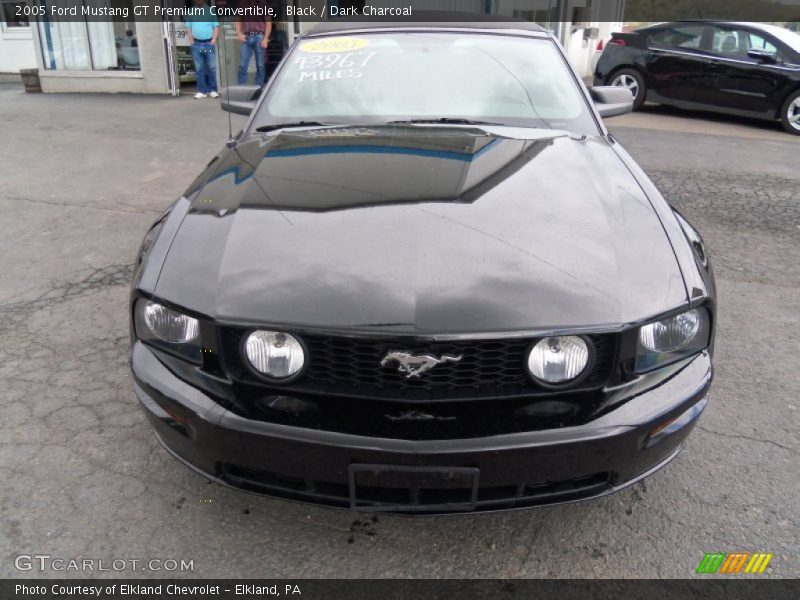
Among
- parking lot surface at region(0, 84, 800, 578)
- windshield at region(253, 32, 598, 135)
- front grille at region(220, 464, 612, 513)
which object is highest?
windshield at region(253, 32, 598, 135)

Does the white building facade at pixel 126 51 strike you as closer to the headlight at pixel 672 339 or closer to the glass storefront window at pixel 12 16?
the glass storefront window at pixel 12 16

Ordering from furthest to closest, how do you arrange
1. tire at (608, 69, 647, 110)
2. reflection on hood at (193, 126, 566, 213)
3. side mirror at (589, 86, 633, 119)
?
tire at (608, 69, 647, 110) → side mirror at (589, 86, 633, 119) → reflection on hood at (193, 126, 566, 213)

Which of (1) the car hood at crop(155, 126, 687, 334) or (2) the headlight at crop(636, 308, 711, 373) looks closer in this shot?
(1) the car hood at crop(155, 126, 687, 334)

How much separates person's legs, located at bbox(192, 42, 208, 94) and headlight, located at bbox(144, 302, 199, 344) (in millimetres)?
10041

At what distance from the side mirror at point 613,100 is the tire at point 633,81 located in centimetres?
737

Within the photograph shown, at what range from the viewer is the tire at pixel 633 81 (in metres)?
10.7

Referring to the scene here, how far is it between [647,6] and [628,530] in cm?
2707

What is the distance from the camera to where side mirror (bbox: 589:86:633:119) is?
3.86 meters

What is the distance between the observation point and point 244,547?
87.1 inches

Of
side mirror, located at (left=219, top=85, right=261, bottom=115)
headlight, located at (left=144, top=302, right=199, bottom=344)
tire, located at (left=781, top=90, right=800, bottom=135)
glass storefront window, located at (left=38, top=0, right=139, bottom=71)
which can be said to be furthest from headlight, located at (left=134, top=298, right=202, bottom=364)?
glass storefront window, located at (left=38, top=0, right=139, bottom=71)

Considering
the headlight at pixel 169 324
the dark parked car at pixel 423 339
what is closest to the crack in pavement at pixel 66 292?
the dark parked car at pixel 423 339

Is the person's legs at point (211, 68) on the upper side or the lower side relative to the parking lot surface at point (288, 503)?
upper

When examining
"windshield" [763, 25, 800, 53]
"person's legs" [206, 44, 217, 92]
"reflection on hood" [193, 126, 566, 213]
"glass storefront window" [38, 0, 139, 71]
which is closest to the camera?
"reflection on hood" [193, 126, 566, 213]

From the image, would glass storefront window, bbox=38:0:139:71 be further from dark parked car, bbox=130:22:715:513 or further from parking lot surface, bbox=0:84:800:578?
dark parked car, bbox=130:22:715:513
